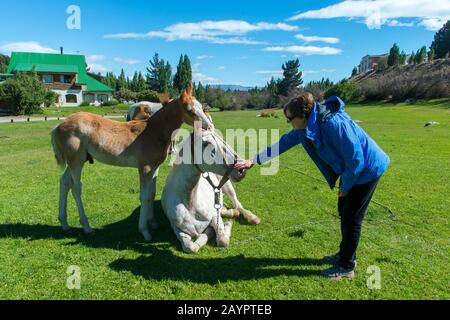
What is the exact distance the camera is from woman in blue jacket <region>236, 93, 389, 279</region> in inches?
154

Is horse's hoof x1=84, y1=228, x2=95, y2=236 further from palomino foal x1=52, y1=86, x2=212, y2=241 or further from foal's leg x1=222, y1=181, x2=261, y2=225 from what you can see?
foal's leg x1=222, y1=181, x2=261, y2=225

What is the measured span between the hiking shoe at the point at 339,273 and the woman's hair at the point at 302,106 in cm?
220

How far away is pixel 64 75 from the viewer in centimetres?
6134

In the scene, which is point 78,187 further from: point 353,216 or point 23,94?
point 23,94

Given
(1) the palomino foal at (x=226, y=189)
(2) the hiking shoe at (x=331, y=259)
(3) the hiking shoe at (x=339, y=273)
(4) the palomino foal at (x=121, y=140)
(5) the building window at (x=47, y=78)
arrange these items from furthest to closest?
1. (5) the building window at (x=47, y=78)
2. (1) the palomino foal at (x=226, y=189)
3. (4) the palomino foal at (x=121, y=140)
4. (2) the hiking shoe at (x=331, y=259)
5. (3) the hiking shoe at (x=339, y=273)

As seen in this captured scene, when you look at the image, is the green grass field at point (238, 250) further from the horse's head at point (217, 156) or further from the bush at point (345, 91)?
the bush at point (345, 91)

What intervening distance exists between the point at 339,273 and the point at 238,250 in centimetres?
160

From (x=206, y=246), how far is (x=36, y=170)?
8739mm

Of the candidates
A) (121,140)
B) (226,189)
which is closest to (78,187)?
(121,140)

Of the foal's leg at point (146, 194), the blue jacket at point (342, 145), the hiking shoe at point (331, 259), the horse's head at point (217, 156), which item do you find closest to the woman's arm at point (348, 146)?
the blue jacket at point (342, 145)

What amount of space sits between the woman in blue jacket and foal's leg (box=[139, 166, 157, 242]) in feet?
5.34

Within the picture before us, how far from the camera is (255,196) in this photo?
8.45 metres

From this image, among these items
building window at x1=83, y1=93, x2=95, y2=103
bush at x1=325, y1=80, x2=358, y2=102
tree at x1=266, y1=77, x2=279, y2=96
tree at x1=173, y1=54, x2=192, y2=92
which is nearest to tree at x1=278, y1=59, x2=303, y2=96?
tree at x1=266, y1=77, x2=279, y2=96

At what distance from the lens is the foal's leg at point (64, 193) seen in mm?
5691
